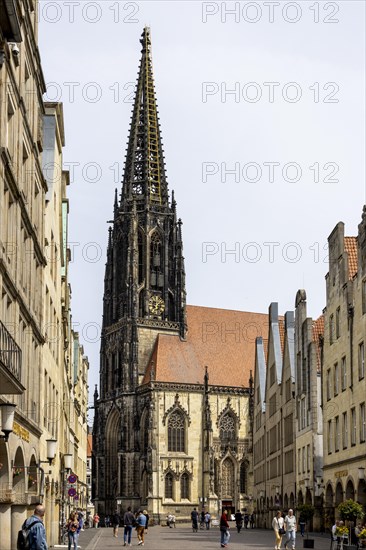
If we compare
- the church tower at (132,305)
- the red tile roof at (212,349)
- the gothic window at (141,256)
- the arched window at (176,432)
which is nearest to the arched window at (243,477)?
the arched window at (176,432)

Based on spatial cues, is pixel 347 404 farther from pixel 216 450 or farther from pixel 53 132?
pixel 216 450

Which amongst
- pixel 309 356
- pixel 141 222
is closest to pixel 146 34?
pixel 141 222

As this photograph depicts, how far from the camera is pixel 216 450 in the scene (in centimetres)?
11738

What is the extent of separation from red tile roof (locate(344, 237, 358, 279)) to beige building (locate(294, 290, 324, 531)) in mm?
5533

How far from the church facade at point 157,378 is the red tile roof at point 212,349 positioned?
17 cm

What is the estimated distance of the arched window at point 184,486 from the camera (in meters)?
113

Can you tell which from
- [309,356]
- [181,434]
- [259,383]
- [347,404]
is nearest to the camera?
[347,404]

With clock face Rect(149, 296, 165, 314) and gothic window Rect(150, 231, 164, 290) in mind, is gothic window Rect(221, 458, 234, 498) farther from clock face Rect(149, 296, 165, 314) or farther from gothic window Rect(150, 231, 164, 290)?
gothic window Rect(150, 231, 164, 290)

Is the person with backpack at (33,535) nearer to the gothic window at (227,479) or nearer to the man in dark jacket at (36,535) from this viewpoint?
the man in dark jacket at (36,535)

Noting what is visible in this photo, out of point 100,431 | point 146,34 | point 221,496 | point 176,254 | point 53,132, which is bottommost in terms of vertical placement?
point 221,496

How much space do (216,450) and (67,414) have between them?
62888mm

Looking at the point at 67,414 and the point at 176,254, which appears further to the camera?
the point at 176,254

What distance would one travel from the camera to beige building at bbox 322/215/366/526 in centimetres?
4112

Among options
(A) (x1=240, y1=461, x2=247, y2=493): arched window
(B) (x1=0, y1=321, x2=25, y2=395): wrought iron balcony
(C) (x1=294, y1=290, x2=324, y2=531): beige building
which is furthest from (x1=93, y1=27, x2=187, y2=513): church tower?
(B) (x1=0, y1=321, x2=25, y2=395): wrought iron balcony
